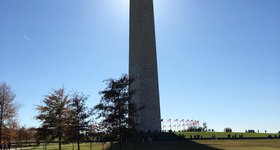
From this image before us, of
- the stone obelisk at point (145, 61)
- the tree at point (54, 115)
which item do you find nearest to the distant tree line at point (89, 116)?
the tree at point (54, 115)

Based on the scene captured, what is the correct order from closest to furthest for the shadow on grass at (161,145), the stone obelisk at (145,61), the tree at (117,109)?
the tree at (117,109), the shadow on grass at (161,145), the stone obelisk at (145,61)

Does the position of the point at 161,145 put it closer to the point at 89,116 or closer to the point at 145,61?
the point at 89,116

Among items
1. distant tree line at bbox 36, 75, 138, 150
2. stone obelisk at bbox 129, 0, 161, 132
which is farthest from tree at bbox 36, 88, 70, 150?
stone obelisk at bbox 129, 0, 161, 132

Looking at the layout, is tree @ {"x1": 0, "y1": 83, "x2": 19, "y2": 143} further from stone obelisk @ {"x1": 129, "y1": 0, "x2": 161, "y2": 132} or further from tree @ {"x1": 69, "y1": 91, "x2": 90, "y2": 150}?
stone obelisk @ {"x1": 129, "y1": 0, "x2": 161, "y2": 132}

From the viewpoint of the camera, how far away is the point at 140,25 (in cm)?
6294

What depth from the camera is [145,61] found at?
62.8 m

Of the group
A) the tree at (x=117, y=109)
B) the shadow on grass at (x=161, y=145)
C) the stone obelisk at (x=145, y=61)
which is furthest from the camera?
the stone obelisk at (x=145, y=61)

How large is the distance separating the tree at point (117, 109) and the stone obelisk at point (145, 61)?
116 feet

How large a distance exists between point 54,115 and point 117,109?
25.1ft

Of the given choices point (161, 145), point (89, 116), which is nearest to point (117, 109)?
point (89, 116)

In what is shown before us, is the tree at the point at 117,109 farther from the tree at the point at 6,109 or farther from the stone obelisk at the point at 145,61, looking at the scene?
the stone obelisk at the point at 145,61

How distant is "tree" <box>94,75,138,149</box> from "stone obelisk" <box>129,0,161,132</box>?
35217 millimetres

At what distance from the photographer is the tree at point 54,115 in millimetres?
30203

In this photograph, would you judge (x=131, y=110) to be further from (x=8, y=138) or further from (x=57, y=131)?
(x=8, y=138)
